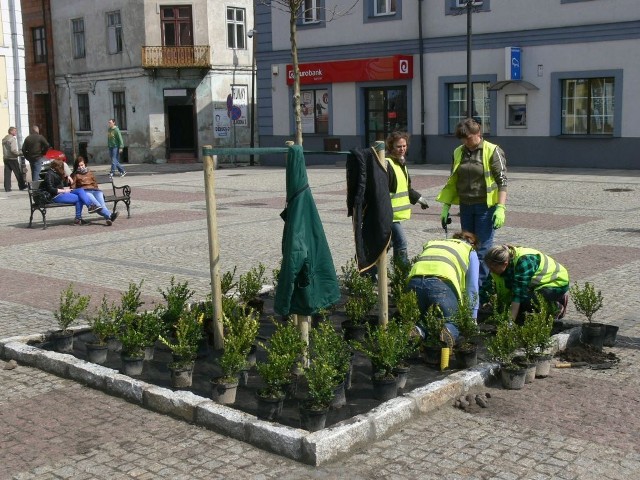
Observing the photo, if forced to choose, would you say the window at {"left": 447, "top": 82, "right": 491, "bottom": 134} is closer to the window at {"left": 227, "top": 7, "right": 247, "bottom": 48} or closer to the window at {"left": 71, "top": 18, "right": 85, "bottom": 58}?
the window at {"left": 227, "top": 7, "right": 247, "bottom": 48}

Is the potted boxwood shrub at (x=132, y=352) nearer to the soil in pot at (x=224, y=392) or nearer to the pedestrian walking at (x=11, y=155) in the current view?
the soil in pot at (x=224, y=392)

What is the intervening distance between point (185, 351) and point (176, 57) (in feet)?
103

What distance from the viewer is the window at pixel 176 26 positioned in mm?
36469

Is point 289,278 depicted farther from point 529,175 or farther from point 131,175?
point 131,175

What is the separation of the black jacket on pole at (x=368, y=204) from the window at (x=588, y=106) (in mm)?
19074

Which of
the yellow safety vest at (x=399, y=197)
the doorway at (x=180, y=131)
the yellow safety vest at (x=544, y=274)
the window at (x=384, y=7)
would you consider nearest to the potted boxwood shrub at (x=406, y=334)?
the yellow safety vest at (x=544, y=274)

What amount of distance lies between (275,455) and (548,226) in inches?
375

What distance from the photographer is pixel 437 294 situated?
679cm

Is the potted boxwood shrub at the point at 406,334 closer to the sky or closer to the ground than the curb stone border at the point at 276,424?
closer to the sky

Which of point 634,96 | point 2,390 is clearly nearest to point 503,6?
point 634,96

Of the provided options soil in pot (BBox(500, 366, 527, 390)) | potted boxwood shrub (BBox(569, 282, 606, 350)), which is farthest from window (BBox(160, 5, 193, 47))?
soil in pot (BBox(500, 366, 527, 390))

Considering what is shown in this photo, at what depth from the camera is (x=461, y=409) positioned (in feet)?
18.7

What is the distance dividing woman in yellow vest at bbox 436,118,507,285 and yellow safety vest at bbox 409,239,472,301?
47.0 inches

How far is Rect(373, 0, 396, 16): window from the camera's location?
93.3ft
